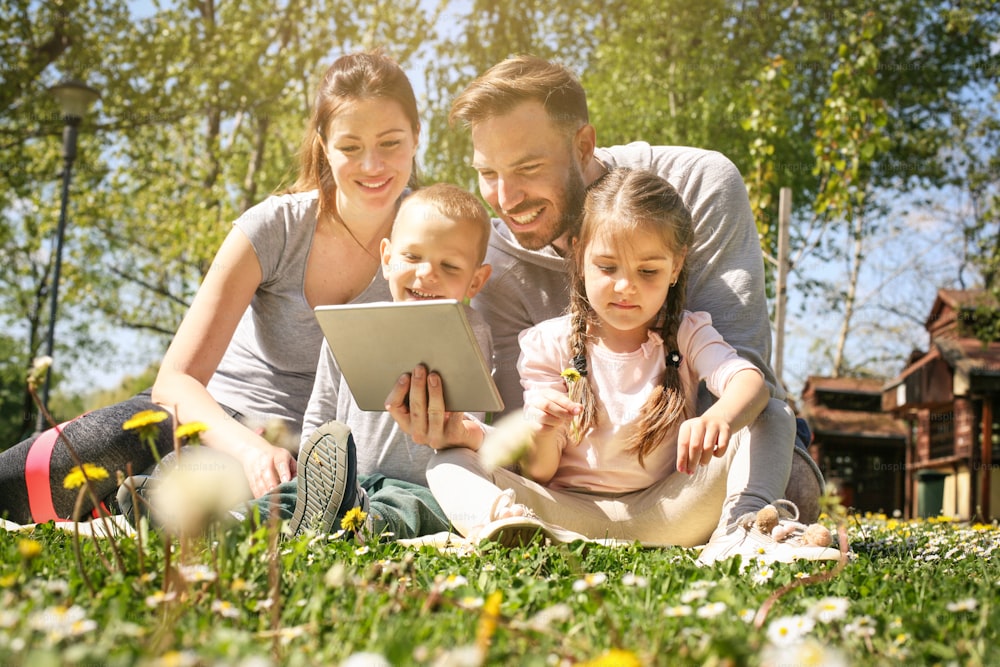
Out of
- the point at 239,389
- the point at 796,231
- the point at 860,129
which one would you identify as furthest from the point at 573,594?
the point at 796,231

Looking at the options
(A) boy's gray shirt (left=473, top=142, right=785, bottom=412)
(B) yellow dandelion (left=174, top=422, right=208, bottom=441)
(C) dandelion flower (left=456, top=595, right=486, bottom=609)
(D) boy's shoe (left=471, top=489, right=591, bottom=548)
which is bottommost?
Answer: (D) boy's shoe (left=471, top=489, right=591, bottom=548)

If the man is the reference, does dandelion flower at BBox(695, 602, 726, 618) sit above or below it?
below

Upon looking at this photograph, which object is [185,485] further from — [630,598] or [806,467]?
[806,467]

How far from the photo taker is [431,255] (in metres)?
3.50

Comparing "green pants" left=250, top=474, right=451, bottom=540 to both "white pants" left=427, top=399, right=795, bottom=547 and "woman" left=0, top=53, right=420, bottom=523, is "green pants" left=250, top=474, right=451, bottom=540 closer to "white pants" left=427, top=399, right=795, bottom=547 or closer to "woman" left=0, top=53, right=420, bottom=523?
"white pants" left=427, top=399, right=795, bottom=547

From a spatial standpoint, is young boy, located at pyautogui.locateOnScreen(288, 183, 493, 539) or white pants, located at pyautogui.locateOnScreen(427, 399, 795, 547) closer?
white pants, located at pyautogui.locateOnScreen(427, 399, 795, 547)

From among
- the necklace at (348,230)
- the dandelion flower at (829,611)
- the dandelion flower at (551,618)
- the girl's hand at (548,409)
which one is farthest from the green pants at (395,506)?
the dandelion flower at (829,611)

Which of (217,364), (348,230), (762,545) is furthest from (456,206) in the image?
(762,545)

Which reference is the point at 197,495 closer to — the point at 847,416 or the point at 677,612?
the point at 677,612

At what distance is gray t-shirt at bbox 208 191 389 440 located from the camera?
4.04m

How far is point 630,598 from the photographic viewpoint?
1799 millimetres

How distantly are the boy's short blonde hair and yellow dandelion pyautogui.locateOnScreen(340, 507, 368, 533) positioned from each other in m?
1.33

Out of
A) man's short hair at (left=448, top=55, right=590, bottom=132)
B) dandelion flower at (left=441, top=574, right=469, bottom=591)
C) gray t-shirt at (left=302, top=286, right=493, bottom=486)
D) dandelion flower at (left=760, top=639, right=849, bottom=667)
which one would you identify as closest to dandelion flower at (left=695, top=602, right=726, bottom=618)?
dandelion flower at (left=760, top=639, right=849, bottom=667)

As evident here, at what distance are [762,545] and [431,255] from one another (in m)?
1.62
